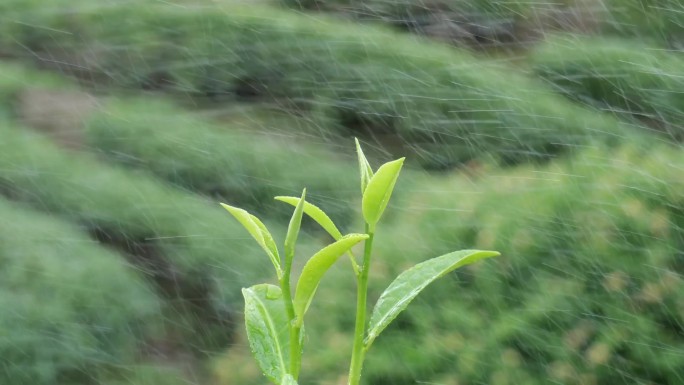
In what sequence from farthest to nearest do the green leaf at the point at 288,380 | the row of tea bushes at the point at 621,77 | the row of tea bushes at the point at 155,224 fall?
the row of tea bushes at the point at 621,77
the row of tea bushes at the point at 155,224
the green leaf at the point at 288,380

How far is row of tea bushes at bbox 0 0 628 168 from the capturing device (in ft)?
8.23

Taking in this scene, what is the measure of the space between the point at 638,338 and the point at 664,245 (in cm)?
15

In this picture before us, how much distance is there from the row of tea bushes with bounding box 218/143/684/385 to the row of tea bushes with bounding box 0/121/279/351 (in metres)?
0.63

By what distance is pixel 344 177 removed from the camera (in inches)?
94.2

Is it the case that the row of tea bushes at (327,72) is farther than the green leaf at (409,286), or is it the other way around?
the row of tea bushes at (327,72)

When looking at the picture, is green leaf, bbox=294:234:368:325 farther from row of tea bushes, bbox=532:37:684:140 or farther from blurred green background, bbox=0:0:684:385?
row of tea bushes, bbox=532:37:684:140

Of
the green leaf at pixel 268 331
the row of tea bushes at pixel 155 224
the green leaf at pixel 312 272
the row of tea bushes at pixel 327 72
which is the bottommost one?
the row of tea bushes at pixel 155 224

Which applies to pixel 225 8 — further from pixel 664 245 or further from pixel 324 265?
pixel 324 265

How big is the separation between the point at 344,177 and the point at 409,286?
1804mm

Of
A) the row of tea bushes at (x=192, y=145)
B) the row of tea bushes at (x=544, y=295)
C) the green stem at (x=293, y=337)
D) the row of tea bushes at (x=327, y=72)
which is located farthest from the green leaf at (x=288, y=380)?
the row of tea bushes at (x=327, y=72)

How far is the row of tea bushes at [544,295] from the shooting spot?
1.21 meters

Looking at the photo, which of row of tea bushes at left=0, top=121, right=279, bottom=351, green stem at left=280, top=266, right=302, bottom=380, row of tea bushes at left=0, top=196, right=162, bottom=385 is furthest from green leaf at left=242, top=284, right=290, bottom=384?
row of tea bushes at left=0, top=121, right=279, bottom=351

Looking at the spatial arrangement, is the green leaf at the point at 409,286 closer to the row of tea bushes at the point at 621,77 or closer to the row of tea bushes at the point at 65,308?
the row of tea bushes at the point at 65,308

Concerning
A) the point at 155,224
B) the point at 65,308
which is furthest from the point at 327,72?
the point at 65,308
